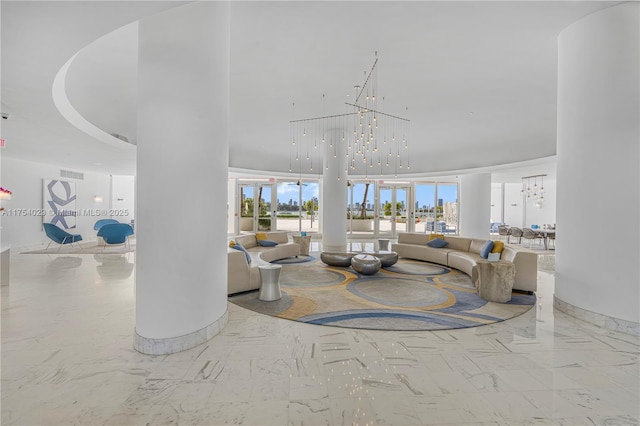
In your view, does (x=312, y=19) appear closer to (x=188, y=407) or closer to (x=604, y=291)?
(x=188, y=407)

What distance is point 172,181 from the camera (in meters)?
3.31

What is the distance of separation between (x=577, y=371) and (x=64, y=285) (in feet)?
27.0

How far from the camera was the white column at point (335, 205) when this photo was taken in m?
10.6

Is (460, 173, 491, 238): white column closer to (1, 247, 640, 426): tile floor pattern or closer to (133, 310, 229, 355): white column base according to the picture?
(1, 247, 640, 426): tile floor pattern

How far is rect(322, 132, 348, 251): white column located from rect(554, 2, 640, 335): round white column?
6711mm

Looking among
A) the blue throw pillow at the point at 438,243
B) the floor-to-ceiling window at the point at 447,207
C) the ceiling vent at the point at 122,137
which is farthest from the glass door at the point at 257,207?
the blue throw pillow at the point at 438,243

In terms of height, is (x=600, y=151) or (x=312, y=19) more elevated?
(x=312, y=19)

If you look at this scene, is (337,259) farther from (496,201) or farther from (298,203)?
(496,201)

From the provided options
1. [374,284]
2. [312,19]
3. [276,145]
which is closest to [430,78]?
[312,19]

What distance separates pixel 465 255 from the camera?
770 cm

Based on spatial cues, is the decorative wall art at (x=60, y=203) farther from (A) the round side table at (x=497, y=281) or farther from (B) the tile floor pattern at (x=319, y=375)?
(A) the round side table at (x=497, y=281)

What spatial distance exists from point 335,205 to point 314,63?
5.86 m

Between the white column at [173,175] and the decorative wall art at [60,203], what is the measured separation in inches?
452

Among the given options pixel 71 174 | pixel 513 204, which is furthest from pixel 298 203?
pixel 513 204
